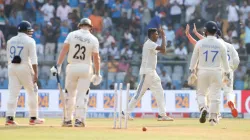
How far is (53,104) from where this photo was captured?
29.4 m

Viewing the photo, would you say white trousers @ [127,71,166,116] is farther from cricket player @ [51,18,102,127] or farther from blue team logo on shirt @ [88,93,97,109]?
blue team logo on shirt @ [88,93,97,109]

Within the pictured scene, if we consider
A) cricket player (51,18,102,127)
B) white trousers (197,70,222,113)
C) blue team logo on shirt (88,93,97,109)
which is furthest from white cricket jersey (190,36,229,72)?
blue team logo on shirt (88,93,97,109)

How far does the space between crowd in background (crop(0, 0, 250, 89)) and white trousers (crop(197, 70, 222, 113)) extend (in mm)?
10045

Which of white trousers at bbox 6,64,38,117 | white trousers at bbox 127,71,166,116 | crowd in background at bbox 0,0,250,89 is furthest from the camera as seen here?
crowd in background at bbox 0,0,250,89

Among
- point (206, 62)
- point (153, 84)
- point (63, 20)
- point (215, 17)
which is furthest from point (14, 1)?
point (206, 62)

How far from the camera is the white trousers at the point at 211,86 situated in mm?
19969

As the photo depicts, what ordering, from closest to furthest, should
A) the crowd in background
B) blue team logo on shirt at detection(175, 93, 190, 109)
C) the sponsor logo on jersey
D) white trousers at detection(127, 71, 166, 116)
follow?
white trousers at detection(127, 71, 166, 116)
the sponsor logo on jersey
blue team logo on shirt at detection(175, 93, 190, 109)
the crowd in background

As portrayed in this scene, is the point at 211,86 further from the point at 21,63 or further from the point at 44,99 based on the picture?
the point at 44,99

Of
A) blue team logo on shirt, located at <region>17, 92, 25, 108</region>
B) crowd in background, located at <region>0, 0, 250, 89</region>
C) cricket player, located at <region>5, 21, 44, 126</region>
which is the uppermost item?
crowd in background, located at <region>0, 0, 250, 89</region>

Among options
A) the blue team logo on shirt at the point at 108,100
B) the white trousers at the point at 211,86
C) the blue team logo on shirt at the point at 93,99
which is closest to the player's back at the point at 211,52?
the white trousers at the point at 211,86

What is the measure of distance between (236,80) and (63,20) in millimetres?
7700

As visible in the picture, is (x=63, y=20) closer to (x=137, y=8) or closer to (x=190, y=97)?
(x=137, y=8)

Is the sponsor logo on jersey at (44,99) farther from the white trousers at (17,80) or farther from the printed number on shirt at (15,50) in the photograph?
the printed number on shirt at (15,50)

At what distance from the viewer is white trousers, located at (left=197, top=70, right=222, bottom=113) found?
65.5 ft
